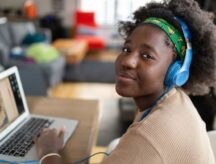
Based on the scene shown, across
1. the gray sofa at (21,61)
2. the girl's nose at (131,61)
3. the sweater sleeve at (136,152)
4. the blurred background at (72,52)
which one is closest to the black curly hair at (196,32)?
the girl's nose at (131,61)

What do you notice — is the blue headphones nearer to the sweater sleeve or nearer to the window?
the sweater sleeve

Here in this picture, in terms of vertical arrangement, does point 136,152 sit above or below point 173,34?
below

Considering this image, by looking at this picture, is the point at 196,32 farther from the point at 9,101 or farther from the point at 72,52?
the point at 72,52

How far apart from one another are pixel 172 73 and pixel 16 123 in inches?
28.6

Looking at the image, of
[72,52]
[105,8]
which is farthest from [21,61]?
[105,8]

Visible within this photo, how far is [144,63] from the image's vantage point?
856mm

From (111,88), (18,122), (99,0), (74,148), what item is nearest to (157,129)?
(74,148)

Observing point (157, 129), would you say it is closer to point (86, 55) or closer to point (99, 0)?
point (86, 55)

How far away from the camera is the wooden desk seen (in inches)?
41.4

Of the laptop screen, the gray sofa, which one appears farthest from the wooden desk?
the gray sofa

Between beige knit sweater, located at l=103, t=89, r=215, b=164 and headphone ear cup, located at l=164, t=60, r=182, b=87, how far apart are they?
0.07 meters

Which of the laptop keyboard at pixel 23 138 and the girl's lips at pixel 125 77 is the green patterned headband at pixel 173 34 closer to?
the girl's lips at pixel 125 77

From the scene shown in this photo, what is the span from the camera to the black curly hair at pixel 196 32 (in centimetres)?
95

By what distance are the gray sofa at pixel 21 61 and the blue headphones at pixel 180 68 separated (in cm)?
272
